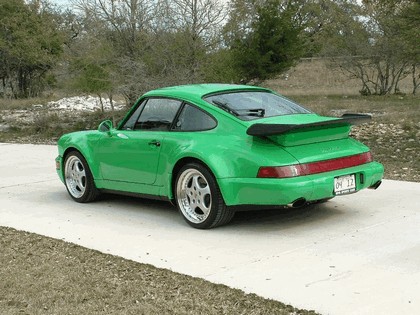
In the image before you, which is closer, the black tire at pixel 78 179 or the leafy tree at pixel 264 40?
the black tire at pixel 78 179

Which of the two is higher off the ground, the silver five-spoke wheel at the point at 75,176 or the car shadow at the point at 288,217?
the silver five-spoke wheel at the point at 75,176

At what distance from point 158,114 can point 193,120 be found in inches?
22.5

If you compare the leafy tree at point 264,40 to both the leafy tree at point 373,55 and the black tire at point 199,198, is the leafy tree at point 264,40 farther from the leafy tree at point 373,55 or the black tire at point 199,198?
the black tire at point 199,198

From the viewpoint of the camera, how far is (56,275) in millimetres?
5352

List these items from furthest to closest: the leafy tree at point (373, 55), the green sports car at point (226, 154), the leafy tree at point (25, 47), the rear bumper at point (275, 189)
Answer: the leafy tree at point (25, 47) < the leafy tree at point (373, 55) < the green sports car at point (226, 154) < the rear bumper at point (275, 189)

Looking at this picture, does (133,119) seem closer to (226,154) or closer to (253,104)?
(253,104)

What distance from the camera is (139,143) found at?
23.9ft

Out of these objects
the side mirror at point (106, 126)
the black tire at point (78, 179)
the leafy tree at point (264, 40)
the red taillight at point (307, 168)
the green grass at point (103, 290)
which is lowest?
the green grass at point (103, 290)

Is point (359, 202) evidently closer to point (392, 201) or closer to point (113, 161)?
point (392, 201)

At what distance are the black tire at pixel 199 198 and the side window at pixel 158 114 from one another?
0.68 metres

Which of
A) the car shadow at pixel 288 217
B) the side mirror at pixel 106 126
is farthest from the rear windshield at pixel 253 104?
the side mirror at pixel 106 126

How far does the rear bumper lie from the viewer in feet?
20.0

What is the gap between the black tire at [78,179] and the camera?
809 cm

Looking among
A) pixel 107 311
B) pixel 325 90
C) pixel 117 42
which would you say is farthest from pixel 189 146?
pixel 325 90
